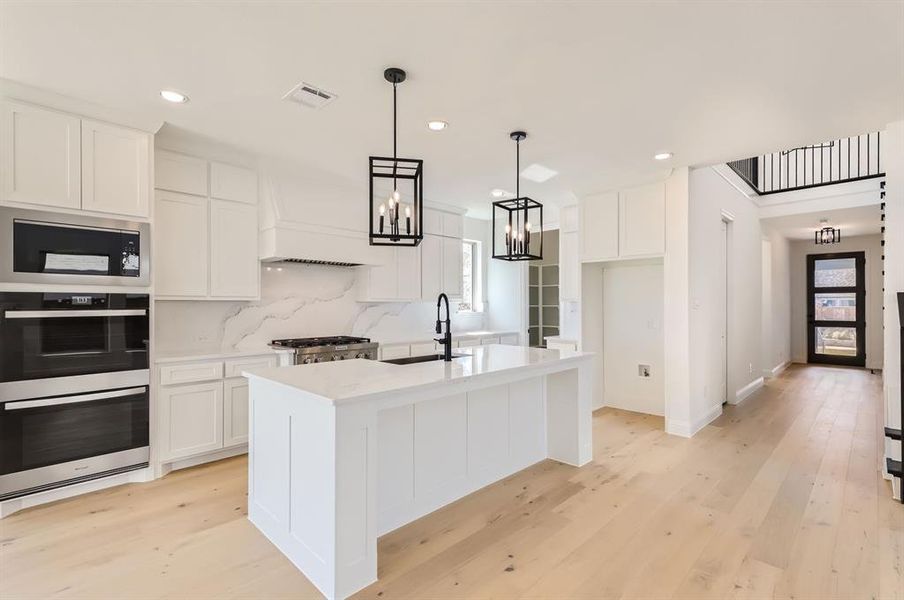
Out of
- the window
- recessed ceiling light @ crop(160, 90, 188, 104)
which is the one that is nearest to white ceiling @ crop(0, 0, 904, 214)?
recessed ceiling light @ crop(160, 90, 188, 104)

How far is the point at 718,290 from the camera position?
5.11 m

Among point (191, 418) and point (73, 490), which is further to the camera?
point (191, 418)

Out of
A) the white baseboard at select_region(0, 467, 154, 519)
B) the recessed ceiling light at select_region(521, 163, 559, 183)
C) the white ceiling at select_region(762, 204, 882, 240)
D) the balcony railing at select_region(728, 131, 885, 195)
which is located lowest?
the white baseboard at select_region(0, 467, 154, 519)

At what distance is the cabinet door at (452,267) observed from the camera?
19.7ft

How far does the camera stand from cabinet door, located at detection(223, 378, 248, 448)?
3607 mm

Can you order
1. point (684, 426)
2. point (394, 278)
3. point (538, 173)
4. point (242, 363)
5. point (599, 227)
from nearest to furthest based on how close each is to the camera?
point (242, 363), point (684, 426), point (538, 173), point (599, 227), point (394, 278)

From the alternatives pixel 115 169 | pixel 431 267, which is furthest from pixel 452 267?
pixel 115 169

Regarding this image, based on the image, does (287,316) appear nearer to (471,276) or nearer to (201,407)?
(201,407)

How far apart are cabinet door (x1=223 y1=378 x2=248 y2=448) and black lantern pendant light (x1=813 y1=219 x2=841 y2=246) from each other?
886 cm

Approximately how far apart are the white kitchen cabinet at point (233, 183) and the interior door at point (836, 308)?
10.5 m

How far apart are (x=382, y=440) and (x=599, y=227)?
3.65m

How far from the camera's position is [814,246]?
8.88 metres

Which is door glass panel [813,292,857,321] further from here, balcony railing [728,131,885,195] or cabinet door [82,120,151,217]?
cabinet door [82,120,151,217]

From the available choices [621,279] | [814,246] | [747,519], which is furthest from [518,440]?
[814,246]
